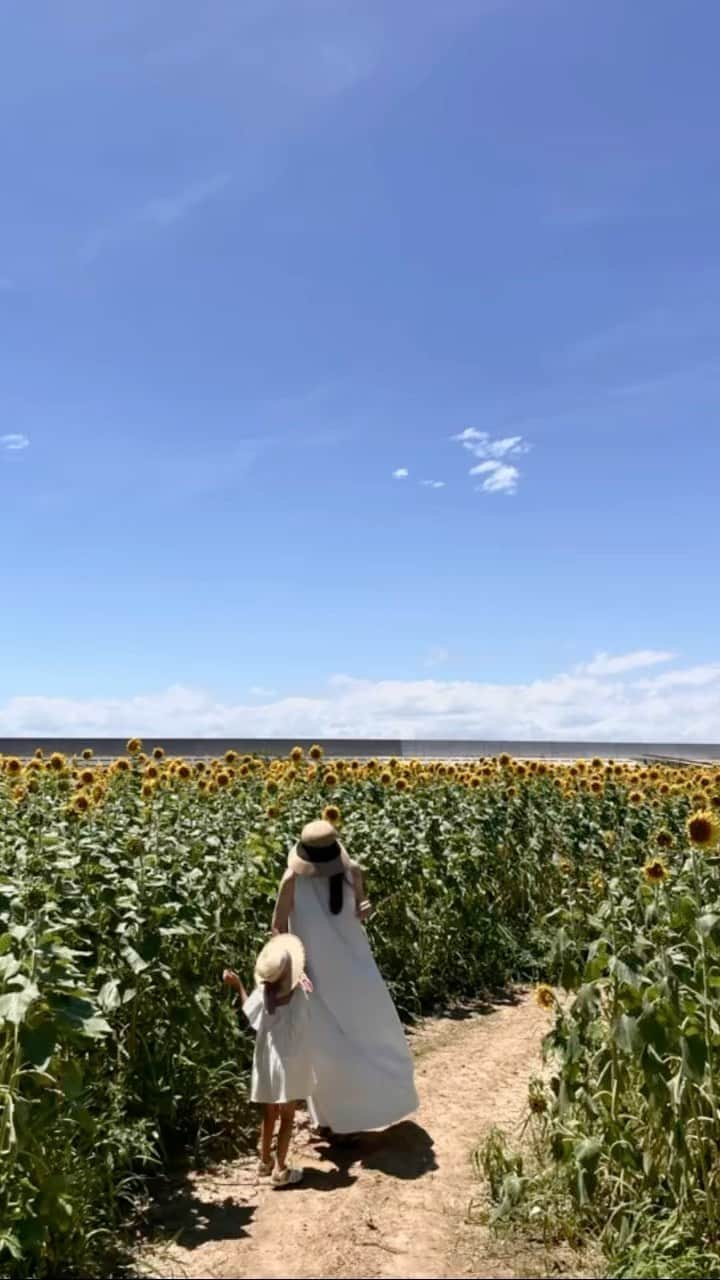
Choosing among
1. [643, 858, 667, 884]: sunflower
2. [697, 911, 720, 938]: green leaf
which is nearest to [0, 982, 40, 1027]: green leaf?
[697, 911, 720, 938]: green leaf

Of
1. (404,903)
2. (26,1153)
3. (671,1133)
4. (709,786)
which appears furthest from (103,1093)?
(709,786)

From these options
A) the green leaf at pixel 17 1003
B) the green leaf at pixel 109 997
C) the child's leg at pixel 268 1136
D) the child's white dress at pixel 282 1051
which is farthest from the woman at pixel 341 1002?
the green leaf at pixel 17 1003

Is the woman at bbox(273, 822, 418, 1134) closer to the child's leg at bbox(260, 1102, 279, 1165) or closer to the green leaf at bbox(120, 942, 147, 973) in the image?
the child's leg at bbox(260, 1102, 279, 1165)

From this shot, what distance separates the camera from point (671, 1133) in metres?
4.36

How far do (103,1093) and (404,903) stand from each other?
3.76 m

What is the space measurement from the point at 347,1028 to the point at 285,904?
2.28 feet

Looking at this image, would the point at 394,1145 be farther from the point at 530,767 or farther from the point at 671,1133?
the point at 530,767

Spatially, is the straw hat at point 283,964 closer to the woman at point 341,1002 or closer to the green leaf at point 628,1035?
the woman at point 341,1002

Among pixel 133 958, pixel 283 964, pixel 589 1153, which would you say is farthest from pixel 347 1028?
pixel 589 1153

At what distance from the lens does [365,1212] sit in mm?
4707

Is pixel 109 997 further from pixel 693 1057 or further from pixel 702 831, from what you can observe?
Answer: pixel 702 831

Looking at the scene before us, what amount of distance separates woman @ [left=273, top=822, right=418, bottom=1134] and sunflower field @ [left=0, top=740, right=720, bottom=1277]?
1.90ft

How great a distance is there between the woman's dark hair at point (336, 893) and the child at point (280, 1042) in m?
0.31

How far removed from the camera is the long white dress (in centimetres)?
552
